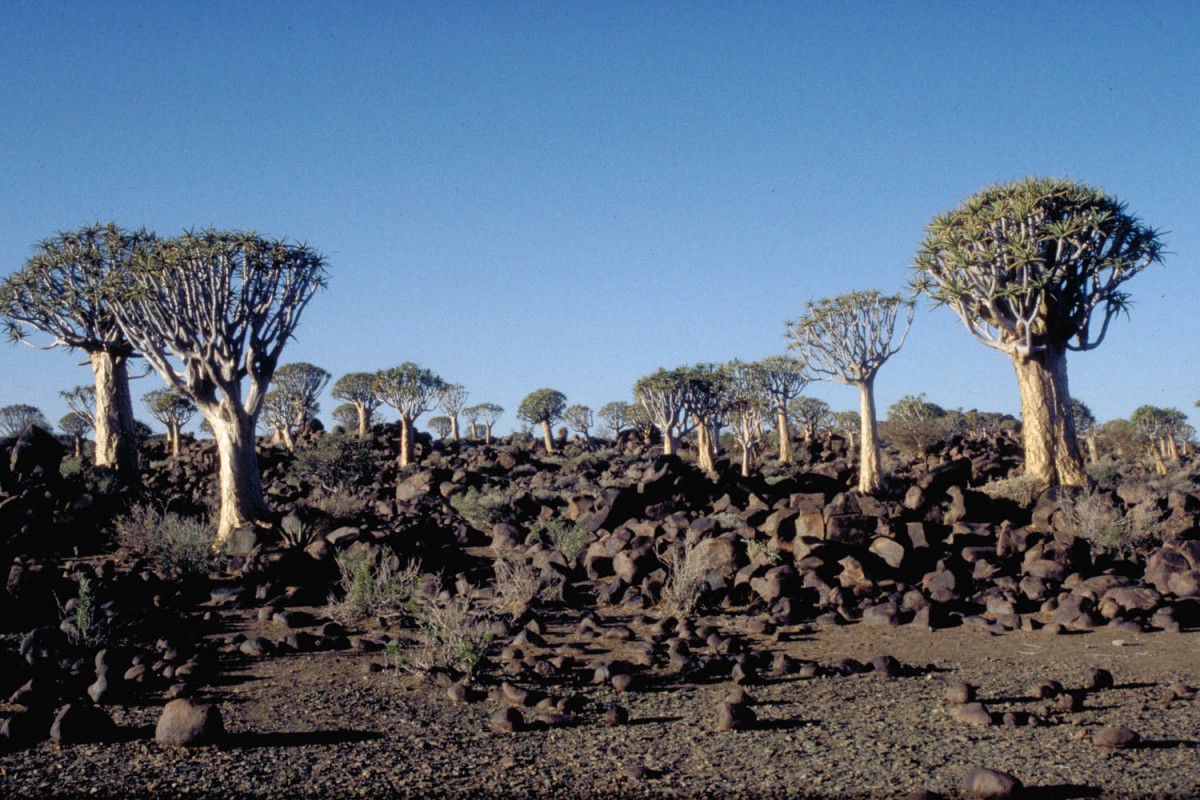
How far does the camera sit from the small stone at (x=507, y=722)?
5656 mm

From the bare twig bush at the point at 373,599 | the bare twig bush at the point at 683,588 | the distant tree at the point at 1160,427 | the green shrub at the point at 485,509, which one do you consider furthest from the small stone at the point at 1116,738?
the distant tree at the point at 1160,427

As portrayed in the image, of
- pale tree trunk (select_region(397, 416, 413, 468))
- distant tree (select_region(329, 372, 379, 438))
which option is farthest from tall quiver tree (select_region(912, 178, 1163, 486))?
distant tree (select_region(329, 372, 379, 438))

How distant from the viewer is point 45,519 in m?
14.1

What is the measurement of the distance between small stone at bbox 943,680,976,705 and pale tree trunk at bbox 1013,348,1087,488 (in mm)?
10119

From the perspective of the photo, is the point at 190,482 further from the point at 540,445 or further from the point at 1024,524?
the point at 540,445

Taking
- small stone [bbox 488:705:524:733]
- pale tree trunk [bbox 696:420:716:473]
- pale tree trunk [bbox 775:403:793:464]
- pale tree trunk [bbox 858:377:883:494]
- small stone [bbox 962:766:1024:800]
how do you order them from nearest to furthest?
small stone [bbox 962:766:1024:800]
small stone [bbox 488:705:524:733]
pale tree trunk [bbox 858:377:883:494]
pale tree trunk [bbox 696:420:716:473]
pale tree trunk [bbox 775:403:793:464]

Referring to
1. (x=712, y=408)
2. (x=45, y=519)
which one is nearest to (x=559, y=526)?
(x=45, y=519)

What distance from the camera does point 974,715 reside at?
5.77 m

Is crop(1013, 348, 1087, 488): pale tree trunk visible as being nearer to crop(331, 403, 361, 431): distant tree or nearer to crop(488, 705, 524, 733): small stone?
crop(488, 705, 524, 733): small stone

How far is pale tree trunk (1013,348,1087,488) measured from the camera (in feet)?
50.5

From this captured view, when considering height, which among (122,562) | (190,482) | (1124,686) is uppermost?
(190,482)

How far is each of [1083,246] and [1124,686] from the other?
34.1ft

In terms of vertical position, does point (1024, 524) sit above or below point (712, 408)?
below

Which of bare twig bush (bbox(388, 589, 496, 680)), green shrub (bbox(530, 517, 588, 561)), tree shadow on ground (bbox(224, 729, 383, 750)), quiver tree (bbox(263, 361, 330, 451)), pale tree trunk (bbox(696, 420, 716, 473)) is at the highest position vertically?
quiver tree (bbox(263, 361, 330, 451))
